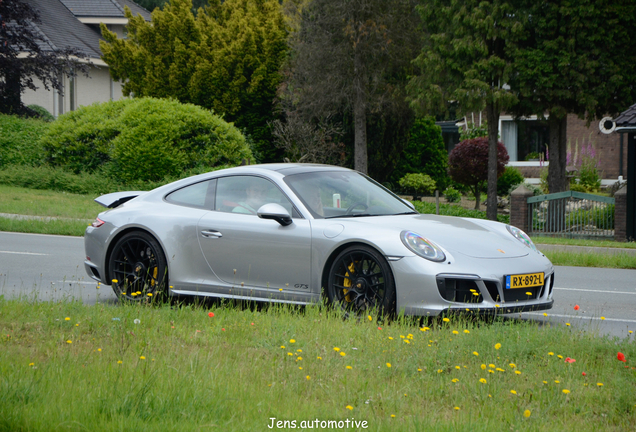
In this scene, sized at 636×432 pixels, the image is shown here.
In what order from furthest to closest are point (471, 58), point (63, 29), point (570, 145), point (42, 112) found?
point (63, 29)
point (42, 112)
point (570, 145)
point (471, 58)

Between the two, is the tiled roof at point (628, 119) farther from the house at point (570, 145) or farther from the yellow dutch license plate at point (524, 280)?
the house at point (570, 145)

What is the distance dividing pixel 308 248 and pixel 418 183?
24156 millimetres

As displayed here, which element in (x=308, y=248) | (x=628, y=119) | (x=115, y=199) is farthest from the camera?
(x=628, y=119)

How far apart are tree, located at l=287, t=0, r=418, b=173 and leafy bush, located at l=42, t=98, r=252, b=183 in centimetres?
447

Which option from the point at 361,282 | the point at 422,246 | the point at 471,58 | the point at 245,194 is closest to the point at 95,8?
the point at 471,58

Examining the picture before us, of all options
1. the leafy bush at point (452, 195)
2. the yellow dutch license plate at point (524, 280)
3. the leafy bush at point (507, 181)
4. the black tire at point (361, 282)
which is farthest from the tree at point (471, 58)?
the black tire at point (361, 282)

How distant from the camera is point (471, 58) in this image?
22.7 meters

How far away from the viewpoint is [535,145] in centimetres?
3697

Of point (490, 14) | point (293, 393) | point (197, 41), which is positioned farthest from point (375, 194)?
point (197, 41)

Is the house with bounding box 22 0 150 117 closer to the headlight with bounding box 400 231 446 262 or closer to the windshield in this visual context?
the windshield

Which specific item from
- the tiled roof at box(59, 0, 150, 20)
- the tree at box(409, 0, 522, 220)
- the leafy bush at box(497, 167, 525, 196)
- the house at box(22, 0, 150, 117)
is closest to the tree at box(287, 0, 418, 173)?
the tree at box(409, 0, 522, 220)

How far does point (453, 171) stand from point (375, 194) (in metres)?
22.2

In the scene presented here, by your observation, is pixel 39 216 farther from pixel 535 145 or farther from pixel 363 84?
pixel 535 145

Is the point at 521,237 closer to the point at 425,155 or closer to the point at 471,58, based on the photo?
the point at 471,58
